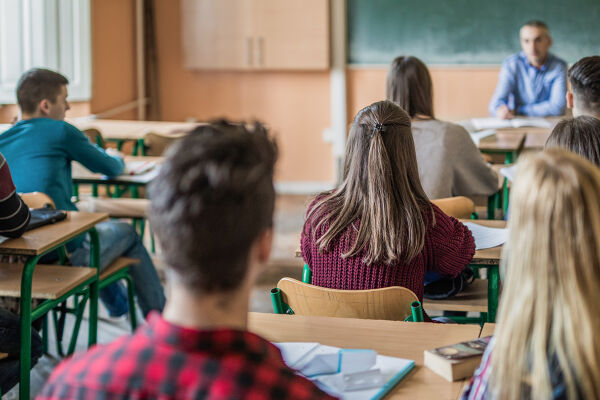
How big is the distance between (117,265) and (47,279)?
23.9 inches

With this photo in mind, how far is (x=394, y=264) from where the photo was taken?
215 centimetres

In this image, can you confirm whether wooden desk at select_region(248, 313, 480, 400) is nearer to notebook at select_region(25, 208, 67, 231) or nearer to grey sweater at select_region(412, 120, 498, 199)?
notebook at select_region(25, 208, 67, 231)

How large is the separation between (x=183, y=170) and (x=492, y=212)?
10.4 feet

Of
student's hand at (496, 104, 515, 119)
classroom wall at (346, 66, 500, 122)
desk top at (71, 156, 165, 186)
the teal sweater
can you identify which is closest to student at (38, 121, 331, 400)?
the teal sweater

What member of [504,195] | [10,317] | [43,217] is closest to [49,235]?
[43,217]

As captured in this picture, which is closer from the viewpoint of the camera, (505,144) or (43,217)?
(43,217)

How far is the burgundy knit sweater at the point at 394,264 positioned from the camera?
2176mm

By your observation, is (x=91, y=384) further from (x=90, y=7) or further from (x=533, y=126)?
(x=90, y=7)

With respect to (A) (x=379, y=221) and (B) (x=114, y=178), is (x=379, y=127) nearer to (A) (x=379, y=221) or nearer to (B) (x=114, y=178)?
(A) (x=379, y=221)

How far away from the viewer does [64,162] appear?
3549mm

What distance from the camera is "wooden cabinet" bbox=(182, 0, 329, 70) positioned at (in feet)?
23.1

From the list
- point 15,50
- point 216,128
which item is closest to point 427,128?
point 216,128

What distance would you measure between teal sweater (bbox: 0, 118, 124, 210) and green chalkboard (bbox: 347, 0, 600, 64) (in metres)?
3.98

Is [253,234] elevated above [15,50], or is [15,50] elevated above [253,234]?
[15,50]
